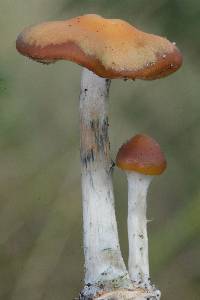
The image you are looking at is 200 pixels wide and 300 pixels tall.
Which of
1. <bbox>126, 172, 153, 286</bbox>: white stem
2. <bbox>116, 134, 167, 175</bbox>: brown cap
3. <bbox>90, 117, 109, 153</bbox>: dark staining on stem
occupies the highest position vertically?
<bbox>90, 117, 109, 153</bbox>: dark staining on stem

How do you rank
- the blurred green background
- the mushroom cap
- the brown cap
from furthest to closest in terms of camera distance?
1. the blurred green background
2. the brown cap
3. the mushroom cap

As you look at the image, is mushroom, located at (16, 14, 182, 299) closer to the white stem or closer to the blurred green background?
the white stem

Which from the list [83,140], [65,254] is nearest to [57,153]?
[65,254]

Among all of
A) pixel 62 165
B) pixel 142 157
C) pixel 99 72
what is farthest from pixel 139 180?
pixel 62 165

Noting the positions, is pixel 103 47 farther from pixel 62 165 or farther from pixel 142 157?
pixel 62 165

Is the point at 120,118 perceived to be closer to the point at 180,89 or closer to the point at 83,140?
the point at 180,89

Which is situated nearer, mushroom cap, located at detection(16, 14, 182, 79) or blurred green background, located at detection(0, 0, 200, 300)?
mushroom cap, located at detection(16, 14, 182, 79)

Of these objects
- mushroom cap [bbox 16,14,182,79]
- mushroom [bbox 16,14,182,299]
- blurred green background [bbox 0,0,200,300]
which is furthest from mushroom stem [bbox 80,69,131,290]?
blurred green background [bbox 0,0,200,300]
